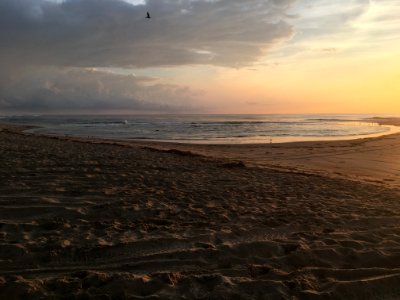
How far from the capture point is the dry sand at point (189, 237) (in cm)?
378

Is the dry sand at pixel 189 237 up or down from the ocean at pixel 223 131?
down

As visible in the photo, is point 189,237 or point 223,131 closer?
point 189,237

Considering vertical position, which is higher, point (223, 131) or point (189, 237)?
point (223, 131)

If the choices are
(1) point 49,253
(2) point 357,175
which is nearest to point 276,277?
(1) point 49,253

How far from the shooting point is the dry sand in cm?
378

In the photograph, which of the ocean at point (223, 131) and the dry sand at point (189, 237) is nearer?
the dry sand at point (189, 237)

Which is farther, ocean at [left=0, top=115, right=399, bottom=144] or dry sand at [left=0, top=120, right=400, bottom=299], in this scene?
ocean at [left=0, top=115, right=399, bottom=144]

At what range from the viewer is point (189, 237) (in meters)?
5.12

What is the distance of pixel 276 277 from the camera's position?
4043mm

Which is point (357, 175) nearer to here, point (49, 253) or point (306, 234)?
point (306, 234)

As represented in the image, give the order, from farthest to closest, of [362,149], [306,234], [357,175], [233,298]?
1. [362,149]
2. [357,175]
3. [306,234]
4. [233,298]

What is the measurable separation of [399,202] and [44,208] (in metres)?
7.24

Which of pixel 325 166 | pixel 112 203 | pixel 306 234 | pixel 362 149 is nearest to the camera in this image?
pixel 306 234

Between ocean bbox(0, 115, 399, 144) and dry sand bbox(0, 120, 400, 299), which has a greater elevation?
ocean bbox(0, 115, 399, 144)
